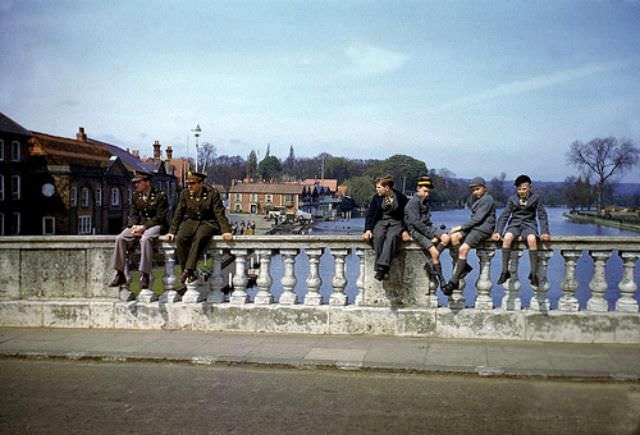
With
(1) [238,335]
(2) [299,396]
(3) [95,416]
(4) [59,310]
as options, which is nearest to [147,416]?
(3) [95,416]

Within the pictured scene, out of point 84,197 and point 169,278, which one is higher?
point 84,197

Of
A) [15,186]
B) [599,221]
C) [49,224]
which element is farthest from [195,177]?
[599,221]

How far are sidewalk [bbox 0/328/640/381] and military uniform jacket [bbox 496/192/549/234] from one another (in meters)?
1.39

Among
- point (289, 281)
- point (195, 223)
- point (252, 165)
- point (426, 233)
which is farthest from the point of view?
point (252, 165)

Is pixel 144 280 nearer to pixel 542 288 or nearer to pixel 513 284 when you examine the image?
pixel 513 284

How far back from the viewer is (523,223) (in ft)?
24.1

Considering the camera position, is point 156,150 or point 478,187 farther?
point 156,150

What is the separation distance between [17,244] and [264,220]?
348 ft

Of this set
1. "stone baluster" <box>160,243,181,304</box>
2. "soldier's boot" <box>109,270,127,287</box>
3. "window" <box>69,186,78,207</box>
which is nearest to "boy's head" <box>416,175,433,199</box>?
"stone baluster" <box>160,243,181,304</box>

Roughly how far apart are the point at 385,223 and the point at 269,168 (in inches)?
6569

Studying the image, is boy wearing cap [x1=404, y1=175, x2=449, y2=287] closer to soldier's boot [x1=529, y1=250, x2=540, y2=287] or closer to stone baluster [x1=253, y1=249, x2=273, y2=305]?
soldier's boot [x1=529, y1=250, x2=540, y2=287]

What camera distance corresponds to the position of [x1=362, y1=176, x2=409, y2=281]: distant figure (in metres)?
7.38

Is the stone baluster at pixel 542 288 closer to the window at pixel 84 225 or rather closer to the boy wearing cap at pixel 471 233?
the boy wearing cap at pixel 471 233

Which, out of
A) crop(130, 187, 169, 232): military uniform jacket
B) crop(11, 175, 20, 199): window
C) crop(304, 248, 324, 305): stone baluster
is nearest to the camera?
crop(304, 248, 324, 305): stone baluster
